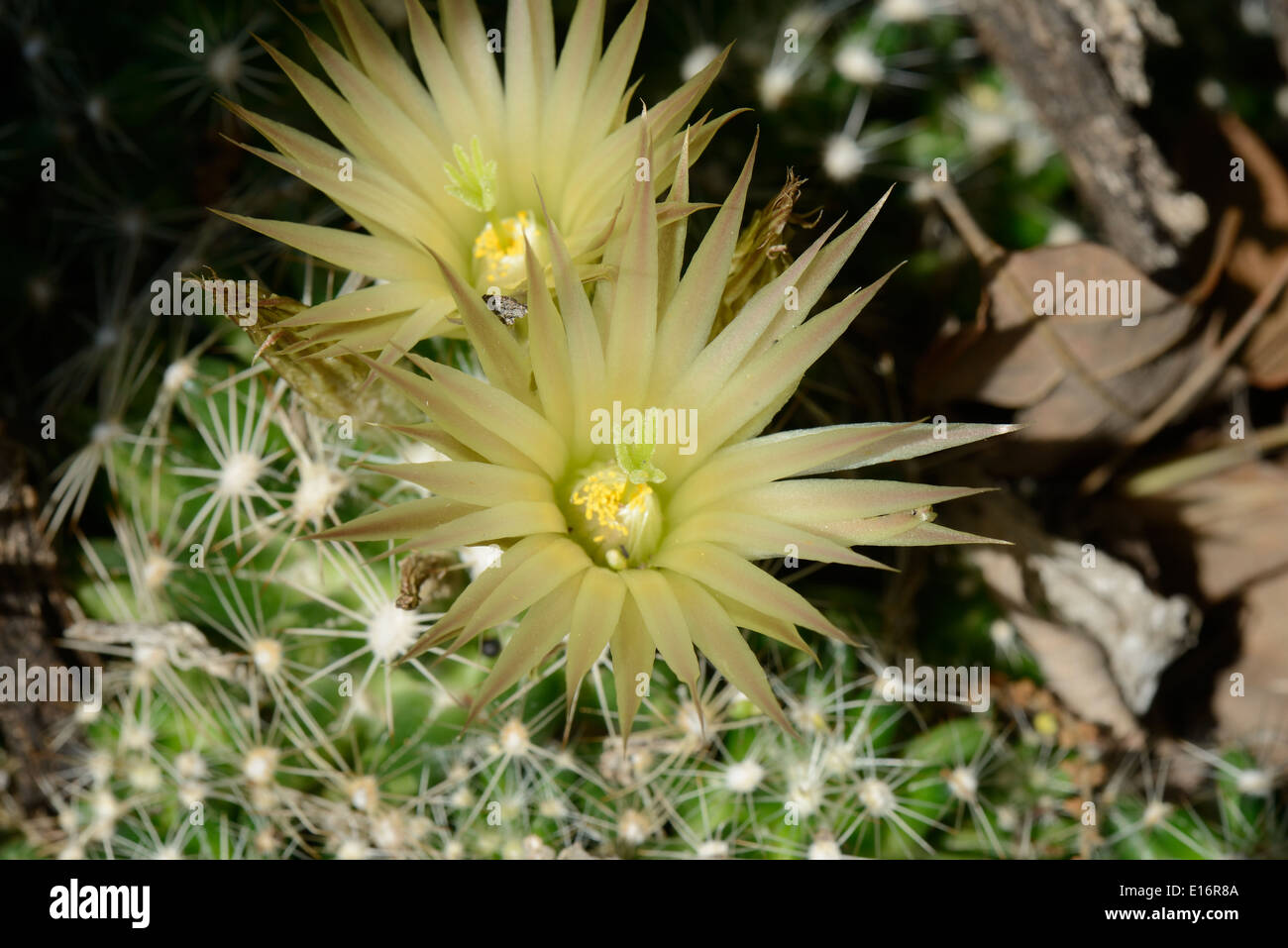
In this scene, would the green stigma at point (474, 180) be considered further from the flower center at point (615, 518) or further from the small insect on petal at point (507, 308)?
the flower center at point (615, 518)

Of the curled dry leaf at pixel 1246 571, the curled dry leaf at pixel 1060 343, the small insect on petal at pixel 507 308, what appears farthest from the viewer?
the curled dry leaf at pixel 1246 571

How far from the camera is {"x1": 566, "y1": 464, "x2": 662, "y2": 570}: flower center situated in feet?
3.88

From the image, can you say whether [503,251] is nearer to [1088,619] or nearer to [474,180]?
[474,180]

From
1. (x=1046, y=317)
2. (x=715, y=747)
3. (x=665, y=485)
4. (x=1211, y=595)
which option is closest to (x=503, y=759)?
(x=715, y=747)

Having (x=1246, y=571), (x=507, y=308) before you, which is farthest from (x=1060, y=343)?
(x=507, y=308)

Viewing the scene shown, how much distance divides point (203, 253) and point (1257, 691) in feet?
5.56

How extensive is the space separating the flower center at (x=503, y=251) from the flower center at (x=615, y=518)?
0.86 ft

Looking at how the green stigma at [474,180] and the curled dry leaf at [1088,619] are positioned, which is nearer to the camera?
the green stigma at [474,180]

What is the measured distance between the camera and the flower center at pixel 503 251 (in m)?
1.28

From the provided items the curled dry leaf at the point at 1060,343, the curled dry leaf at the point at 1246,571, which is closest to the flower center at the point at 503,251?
the curled dry leaf at the point at 1060,343

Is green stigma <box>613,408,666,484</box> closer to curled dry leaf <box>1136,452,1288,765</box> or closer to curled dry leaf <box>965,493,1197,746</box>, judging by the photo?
curled dry leaf <box>965,493,1197,746</box>

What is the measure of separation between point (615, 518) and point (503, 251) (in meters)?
0.36

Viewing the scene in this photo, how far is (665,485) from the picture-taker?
1.24 metres
